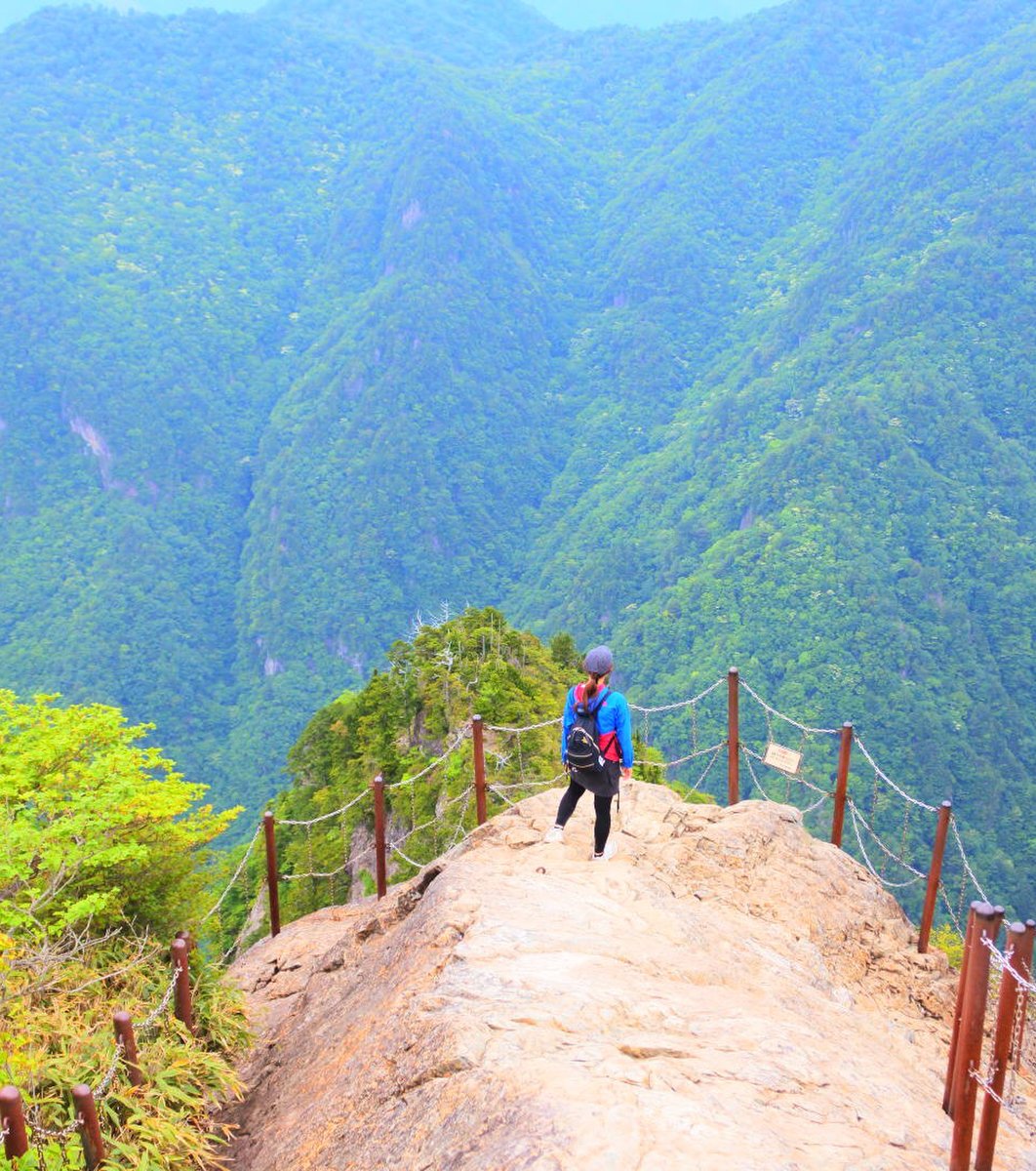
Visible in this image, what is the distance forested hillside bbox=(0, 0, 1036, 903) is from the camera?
8388 cm

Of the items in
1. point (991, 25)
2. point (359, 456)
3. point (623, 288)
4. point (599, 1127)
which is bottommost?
point (599, 1127)

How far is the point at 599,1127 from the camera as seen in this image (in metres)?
4.30

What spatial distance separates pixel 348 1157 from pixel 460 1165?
891mm

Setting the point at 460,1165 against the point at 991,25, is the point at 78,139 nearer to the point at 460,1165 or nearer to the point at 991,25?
the point at 991,25

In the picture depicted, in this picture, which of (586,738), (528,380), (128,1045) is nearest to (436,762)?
(586,738)

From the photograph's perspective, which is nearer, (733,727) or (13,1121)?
(13,1121)

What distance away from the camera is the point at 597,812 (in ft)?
26.0

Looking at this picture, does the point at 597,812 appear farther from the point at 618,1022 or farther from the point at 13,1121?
the point at 13,1121

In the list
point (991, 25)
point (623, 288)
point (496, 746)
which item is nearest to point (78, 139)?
point (623, 288)

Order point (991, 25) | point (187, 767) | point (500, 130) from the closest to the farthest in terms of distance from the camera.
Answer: point (187, 767)
point (991, 25)
point (500, 130)

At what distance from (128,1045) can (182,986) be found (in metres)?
1.16

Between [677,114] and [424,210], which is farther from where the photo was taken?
[677,114]

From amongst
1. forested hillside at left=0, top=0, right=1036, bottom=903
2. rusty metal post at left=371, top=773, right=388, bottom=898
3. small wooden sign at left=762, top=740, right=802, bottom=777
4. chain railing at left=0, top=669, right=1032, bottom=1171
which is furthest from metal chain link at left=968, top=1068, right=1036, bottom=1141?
forested hillside at left=0, top=0, right=1036, bottom=903

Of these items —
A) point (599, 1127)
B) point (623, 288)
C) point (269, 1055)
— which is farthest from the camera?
point (623, 288)
